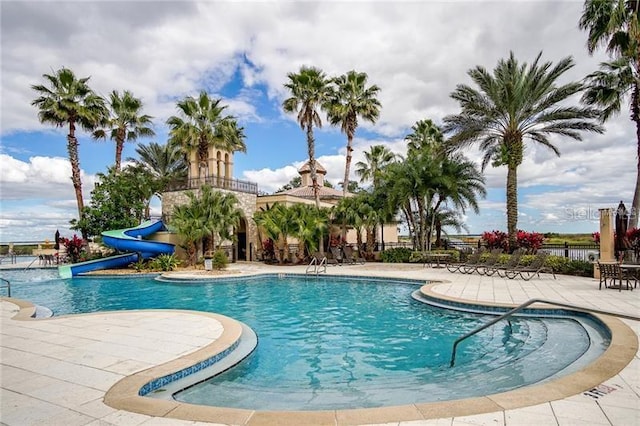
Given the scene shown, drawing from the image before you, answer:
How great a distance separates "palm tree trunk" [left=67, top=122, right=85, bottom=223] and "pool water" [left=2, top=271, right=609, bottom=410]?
15.1m

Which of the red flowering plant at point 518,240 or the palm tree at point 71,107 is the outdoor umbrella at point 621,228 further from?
the palm tree at point 71,107

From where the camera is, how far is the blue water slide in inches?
775

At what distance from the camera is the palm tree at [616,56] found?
1433cm

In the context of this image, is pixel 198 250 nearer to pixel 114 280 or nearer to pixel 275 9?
pixel 114 280

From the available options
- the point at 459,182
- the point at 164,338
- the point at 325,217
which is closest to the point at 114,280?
the point at 325,217

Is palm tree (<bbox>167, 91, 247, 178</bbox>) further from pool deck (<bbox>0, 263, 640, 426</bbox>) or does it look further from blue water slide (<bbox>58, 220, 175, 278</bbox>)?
pool deck (<bbox>0, 263, 640, 426</bbox>)

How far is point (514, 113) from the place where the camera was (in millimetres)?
17031

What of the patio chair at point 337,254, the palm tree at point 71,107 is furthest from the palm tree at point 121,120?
the patio chair at point 337,254

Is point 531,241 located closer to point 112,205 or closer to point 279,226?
point 279,226

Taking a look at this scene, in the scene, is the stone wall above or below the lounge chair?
above

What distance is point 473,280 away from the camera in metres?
13.6

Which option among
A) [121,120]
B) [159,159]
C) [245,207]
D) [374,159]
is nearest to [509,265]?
[245,207]

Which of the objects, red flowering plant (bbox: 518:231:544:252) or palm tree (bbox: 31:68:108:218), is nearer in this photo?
red flowering plant (bbox: 518:231:544:252)

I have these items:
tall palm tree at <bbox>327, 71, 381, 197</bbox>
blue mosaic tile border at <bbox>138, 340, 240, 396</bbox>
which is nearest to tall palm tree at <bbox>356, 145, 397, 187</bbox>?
tall palm tree at <bbox>327, 71, 381, 197</bbox>
